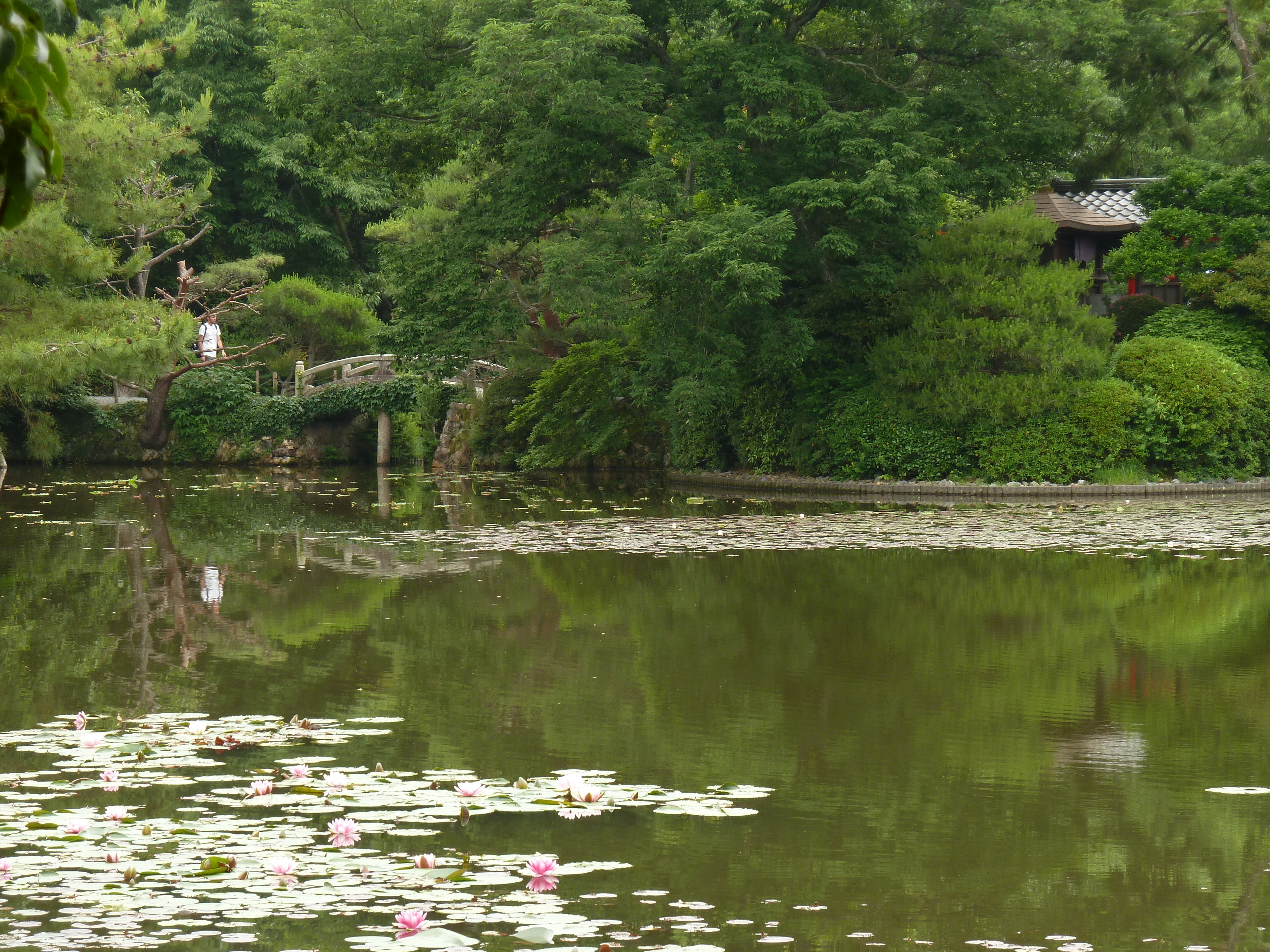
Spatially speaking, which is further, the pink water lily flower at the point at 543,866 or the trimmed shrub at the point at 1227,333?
the trimmed shrub at the point at 1227,333

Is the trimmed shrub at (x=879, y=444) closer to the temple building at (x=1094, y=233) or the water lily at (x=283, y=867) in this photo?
the temple building at (x=1094, y=233)

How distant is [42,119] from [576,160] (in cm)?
1896

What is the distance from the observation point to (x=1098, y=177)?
25219 millimetres

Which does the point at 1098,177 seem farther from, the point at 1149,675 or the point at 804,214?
the point at 1149,675

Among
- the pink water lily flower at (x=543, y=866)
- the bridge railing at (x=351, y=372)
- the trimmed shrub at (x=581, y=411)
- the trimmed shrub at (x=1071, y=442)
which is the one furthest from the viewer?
the bridge railing at (x=351, y=372)

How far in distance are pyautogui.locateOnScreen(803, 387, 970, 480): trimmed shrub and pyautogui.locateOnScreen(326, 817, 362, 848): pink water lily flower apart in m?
16.9

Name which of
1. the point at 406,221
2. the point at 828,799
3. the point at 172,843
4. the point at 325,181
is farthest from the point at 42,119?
the point at 325,181

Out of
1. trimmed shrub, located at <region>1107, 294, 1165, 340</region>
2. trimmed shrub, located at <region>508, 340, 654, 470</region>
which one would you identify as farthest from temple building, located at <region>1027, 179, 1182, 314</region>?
trimmed shrub, located at <region>508, 340, 654, 470</region>

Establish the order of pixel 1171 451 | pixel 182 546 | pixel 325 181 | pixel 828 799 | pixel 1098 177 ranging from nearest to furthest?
pixel 828 799, pixel 182 546, pixel 1171 451, pixel 1098 177, pixel 325 181

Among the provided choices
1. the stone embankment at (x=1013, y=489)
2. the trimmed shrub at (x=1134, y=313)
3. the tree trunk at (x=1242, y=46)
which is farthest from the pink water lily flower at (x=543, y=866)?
the tree trunk at (x=1242, y=46)

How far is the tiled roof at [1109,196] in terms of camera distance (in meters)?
28.4

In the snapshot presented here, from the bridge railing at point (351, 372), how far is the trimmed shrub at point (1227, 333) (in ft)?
52.5

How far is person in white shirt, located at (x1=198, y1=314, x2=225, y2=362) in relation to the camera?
30922 millimetres

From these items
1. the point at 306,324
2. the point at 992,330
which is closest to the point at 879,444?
the point at 992,330
